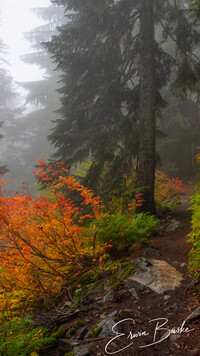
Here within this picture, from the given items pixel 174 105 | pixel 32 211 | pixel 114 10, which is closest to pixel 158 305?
pixel 32 211

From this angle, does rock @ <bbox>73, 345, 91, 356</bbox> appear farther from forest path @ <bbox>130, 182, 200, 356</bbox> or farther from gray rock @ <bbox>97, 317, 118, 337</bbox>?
forest path @ <bbox>130, 182, 200, 356</bbox>

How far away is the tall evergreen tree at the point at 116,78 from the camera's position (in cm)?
665

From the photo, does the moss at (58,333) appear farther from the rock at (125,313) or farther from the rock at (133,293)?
the rock at (133,293)

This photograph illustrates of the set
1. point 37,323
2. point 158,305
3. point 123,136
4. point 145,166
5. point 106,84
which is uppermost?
point 106,84

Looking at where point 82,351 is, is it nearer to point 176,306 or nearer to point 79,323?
point 79,323

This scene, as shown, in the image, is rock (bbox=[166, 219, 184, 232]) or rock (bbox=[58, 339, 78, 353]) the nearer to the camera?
rock (bbox=[58, 339, 78, 353])

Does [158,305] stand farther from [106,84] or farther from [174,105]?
[174,105]

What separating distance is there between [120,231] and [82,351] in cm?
235

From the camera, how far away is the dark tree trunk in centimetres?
661

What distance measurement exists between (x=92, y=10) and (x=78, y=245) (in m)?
6.54

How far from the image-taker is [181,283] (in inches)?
129

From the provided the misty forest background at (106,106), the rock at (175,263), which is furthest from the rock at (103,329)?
the misty forest background at (106,106)

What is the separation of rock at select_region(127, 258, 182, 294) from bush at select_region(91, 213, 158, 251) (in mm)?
670

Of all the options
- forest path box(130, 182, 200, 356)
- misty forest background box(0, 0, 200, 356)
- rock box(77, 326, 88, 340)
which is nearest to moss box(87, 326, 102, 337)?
rock box(77, 326, 88, 340)
